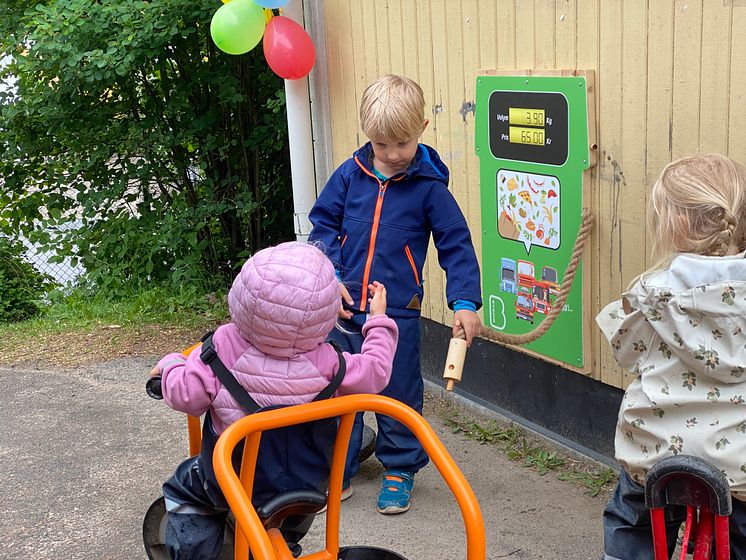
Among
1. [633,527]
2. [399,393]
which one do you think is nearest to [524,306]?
[399,393]

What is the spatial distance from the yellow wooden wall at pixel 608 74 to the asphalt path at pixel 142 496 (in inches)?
23.9

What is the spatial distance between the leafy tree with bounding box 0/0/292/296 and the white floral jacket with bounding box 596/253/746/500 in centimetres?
507

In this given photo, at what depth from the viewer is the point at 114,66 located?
6387mm

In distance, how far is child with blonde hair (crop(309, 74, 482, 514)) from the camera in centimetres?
338

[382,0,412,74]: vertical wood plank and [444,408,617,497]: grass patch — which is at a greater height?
[382,0,412,74]: vertical wood plank

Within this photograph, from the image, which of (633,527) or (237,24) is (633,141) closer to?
(633,527)

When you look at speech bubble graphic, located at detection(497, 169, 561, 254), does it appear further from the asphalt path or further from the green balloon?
the green balloon

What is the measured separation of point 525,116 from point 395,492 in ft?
5.14

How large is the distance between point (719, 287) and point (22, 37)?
581cm

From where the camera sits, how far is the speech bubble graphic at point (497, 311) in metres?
4.37

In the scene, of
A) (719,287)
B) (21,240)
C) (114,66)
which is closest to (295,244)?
(719,287)

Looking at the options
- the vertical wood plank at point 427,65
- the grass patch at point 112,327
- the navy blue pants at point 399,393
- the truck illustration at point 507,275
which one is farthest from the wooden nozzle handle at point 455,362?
the grass patch at point 112,327

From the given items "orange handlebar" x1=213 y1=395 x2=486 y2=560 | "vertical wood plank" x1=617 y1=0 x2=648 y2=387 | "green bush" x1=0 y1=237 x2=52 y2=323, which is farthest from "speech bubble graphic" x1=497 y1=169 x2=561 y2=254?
"green bush" x1=0 y1=237 x2=52 y2=323

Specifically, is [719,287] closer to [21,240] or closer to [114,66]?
[114,66]
